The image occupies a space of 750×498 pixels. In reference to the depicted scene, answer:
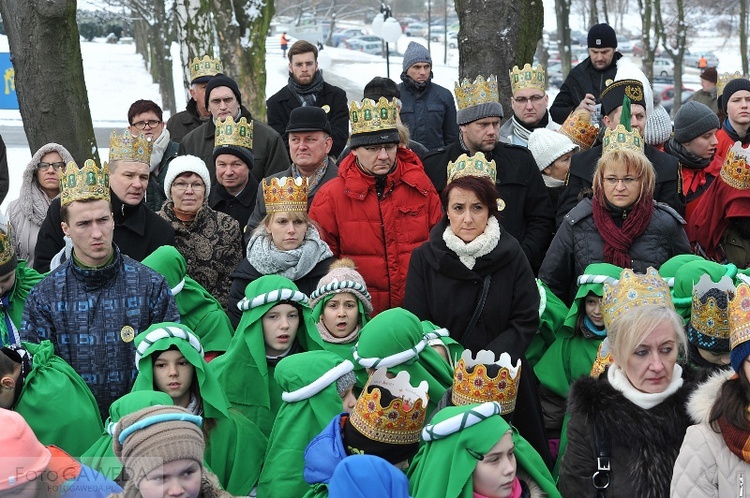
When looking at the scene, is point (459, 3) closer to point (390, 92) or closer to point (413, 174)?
point (390, 92)

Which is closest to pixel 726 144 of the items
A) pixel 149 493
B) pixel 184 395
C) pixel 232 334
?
pixel 232 334

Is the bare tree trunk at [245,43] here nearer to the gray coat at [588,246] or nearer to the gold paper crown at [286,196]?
the gold paper crown at [286,196]

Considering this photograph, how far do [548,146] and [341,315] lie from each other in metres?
2.67

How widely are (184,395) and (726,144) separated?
532 centimetres

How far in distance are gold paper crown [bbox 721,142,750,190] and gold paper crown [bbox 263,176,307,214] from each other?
109 inches

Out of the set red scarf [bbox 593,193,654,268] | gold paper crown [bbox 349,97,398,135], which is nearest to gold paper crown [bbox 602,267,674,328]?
red scarf [bbox 593,193,654,268]

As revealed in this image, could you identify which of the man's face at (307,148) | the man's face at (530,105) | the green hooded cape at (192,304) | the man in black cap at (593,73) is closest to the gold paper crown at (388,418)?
the green hooded cape at (192,304)

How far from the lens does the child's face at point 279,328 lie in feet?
20.0

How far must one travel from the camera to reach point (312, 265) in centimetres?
691

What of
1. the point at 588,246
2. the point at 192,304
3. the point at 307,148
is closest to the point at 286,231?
the point at 192,304

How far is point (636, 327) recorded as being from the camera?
478cm

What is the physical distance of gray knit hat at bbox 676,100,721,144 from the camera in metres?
7.92

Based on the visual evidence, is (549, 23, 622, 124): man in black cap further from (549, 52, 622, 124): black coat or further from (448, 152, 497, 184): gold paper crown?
(448, 152, 497, 184): gold paper crown

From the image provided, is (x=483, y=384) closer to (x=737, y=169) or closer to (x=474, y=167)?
(x=474, y=167)
